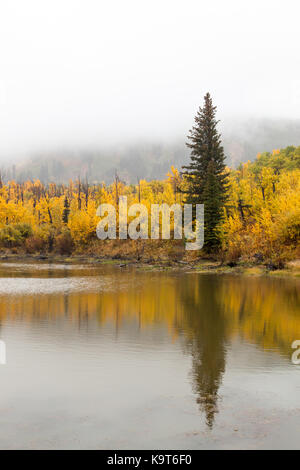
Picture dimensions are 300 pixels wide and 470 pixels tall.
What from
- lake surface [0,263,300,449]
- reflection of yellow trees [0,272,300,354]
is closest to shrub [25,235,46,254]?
reflection of yellow trees [0,272,300,354]

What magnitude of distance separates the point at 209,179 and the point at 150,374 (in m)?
39.2

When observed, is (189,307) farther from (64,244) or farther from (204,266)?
(64,244)

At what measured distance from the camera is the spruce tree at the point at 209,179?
49.2 metres

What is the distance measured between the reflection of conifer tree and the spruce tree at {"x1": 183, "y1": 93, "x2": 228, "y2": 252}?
22199 mm

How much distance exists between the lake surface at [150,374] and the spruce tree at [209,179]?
2476 cm

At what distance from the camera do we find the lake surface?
27.0ft

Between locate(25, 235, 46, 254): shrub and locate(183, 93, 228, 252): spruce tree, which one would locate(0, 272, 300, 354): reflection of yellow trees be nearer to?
locate(183, 93, 228, 252): spruce tree

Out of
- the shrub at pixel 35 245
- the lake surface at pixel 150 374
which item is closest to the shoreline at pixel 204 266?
the shrub at pixel 35 245

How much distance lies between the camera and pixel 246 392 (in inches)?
409

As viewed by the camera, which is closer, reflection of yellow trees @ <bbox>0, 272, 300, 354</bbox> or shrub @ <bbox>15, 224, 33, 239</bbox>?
reflection of yellow trees @ <bbox>0, 272, 300, 354</bbox>

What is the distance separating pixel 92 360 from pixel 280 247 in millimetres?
33559

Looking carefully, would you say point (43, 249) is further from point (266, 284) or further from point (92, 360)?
point (92, 360)
